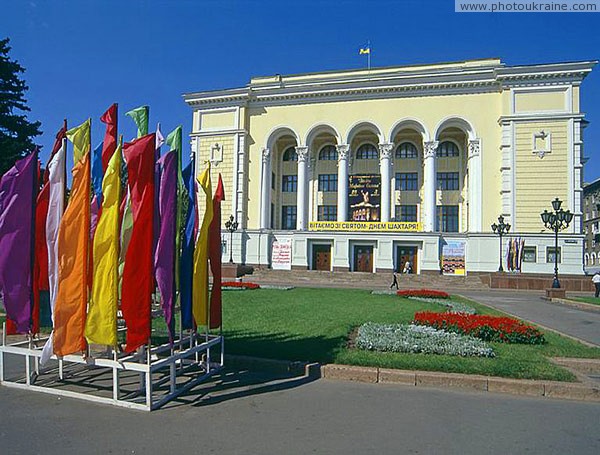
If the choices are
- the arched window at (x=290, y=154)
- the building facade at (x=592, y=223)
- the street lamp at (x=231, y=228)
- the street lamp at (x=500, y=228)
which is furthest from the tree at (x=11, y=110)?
the building facade at (x=592, y=223)

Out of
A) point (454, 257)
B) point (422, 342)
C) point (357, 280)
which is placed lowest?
point (357, 280)

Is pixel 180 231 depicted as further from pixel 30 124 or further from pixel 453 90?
pixel 453 90

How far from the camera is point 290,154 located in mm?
42781

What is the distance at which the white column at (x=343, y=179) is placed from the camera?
123 feet

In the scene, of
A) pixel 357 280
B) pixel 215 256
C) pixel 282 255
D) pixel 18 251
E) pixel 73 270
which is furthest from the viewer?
pixel 282 255

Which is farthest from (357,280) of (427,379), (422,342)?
(427,379)

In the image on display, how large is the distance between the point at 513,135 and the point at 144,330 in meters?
35.8

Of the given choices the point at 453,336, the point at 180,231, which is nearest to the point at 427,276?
the point at 453,336

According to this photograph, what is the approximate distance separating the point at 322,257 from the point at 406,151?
13939 mm

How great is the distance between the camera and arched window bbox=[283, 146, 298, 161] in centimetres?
4256

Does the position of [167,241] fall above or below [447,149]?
below

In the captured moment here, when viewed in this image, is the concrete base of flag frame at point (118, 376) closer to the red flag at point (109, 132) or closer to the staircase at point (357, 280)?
the red flag at point (109, 132)

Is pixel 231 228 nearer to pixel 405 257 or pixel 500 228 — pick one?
pixel 405 257

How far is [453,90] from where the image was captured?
3481 cm
